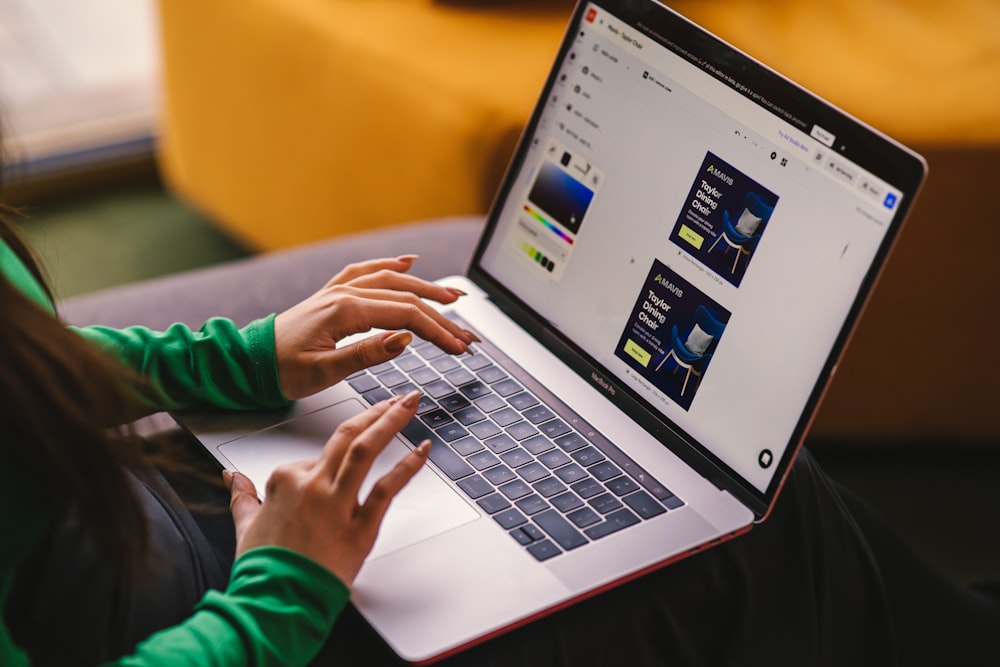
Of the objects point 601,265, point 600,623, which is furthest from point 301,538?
point 601,265

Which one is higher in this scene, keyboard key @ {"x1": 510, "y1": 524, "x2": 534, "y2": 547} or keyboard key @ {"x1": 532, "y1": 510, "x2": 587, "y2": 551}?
keyboard key @ {"x1": 532, "y1": 510, "x2": 587, "y2": 551}

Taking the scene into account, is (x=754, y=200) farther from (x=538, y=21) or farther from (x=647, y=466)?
(x=538, y=21)

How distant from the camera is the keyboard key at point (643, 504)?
76 cm

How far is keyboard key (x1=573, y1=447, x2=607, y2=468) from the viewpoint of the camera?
2.64 feet

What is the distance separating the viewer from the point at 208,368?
842 mm

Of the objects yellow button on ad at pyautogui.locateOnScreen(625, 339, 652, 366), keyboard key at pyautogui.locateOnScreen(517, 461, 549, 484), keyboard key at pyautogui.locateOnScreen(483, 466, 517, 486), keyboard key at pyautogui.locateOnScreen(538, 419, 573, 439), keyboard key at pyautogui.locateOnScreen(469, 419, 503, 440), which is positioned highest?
yellow button on ad at pyautogui.locateOnScreen(625, 339, 652, 366)

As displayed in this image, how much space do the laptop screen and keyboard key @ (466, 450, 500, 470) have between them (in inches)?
4.7

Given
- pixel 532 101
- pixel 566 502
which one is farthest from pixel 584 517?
pixel 532 101

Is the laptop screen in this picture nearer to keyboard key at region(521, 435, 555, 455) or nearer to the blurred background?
keyboard key at region(521, 435, 555, 455)

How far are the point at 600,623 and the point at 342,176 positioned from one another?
1.06m

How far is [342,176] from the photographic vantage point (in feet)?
5.41

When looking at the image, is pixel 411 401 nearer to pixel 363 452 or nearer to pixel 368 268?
pixel 363 452

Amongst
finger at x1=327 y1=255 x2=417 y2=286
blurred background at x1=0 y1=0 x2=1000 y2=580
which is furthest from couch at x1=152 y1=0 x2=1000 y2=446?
finger at x1=327 y1=255 x2=417 y2=286

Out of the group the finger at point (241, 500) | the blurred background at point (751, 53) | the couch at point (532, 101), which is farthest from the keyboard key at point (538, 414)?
the blurred background at point (751, 53)
